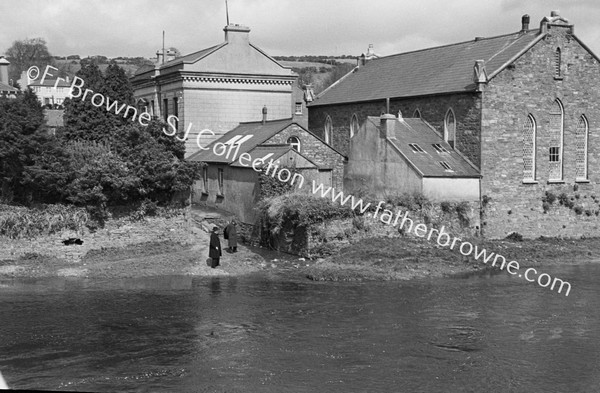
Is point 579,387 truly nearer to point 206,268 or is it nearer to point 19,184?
point 206,268

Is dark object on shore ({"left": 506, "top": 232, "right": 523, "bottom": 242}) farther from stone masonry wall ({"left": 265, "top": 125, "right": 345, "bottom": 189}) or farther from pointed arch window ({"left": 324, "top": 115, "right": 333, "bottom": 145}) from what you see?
pointed arch window ({"left": 324, "top": 115, "right": 333, "bottom": 145})

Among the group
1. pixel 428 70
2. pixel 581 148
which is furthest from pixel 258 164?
pixel 581 148

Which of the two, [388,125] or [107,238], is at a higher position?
[388,125]

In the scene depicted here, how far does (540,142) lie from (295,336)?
2006 cm

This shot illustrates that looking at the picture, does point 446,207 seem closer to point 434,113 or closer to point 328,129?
point 434,113

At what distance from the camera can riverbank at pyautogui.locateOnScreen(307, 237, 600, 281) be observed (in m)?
25.1

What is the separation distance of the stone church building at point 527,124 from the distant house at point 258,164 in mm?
1664

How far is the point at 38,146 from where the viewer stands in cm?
2591

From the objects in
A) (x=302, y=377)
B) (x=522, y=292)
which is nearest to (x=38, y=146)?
(x=302, y=377)

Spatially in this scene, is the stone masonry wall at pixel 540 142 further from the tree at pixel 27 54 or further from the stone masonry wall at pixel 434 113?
the tree at pixel 27 54

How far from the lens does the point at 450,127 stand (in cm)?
3325

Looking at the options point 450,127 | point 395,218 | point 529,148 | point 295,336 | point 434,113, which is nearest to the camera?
point 295,336

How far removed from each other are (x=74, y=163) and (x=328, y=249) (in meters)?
10.2

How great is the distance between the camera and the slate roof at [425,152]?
30422 mm
